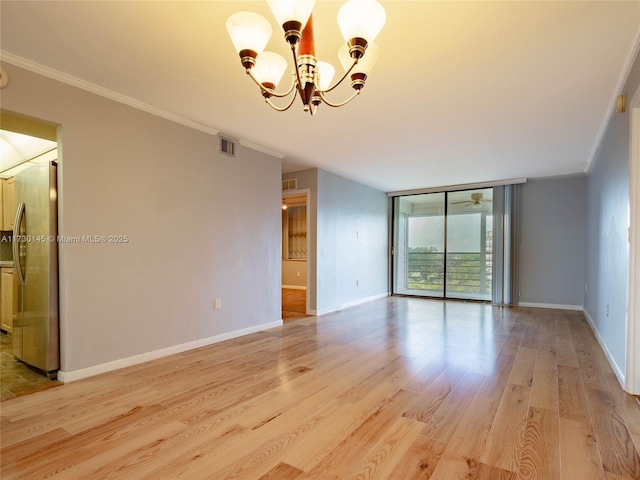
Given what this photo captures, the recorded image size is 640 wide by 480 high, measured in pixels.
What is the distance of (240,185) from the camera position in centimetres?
413

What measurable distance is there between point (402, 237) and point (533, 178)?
9.11ft

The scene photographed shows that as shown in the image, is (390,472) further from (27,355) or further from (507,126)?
(507,126)

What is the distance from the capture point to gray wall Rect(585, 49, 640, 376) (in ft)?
8.52

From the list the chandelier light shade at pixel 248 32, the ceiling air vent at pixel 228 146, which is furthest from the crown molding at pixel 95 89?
the chandelier light shade at pixel 248 32

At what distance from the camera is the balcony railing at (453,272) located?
6848mm

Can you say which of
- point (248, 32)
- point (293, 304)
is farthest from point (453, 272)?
point (248, 32)

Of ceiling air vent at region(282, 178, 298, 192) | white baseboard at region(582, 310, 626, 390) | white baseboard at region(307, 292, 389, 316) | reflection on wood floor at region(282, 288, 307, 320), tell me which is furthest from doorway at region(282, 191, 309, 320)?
white baseboard at region(582, 310, 626, 390)

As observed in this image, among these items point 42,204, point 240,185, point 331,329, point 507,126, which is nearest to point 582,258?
point 507,126

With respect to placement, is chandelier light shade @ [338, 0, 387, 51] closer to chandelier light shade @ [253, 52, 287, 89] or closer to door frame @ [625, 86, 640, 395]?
chandelier light shade @ [253, 52, 287, 89]

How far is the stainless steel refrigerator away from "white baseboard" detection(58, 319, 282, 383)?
0.17 metres

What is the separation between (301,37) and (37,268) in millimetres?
2808

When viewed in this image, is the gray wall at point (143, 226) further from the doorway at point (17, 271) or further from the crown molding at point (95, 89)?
the doorway at point (17, 271)

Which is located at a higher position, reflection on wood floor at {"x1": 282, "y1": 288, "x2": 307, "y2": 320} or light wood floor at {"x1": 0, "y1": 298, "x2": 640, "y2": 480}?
light wood floor at {"x1": 0, "y1": 298, "x2": 640, "y2": 480}

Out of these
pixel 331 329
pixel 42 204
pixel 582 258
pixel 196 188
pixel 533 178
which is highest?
pixel 533 178
